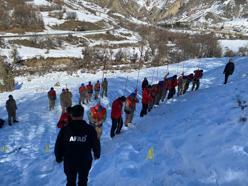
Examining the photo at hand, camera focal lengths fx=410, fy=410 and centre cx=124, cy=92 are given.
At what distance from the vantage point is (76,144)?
696 cm

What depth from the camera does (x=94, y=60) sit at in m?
66.8

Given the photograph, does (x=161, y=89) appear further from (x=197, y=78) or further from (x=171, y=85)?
(x=197, y=78)

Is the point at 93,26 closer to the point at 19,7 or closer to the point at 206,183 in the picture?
the point at 19,7

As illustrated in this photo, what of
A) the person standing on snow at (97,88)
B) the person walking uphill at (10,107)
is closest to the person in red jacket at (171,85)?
the person standing on snow at (97,88)

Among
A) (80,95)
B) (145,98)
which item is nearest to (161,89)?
(145,98)

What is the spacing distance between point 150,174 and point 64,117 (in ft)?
12.7

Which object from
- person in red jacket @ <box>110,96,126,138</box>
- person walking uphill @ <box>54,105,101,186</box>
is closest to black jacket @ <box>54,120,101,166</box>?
person walking uphill @ <box>54,105,101,186</box>

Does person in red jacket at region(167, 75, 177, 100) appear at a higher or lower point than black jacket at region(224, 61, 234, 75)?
lower

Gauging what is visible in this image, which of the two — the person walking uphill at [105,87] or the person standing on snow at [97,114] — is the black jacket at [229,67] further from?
the person standing on snow at [97,114]

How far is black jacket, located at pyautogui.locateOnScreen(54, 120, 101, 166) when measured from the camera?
6938 mm

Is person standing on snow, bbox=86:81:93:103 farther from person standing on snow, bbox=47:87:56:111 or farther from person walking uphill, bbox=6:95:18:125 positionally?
person walking uphill, bbox=6:95:18:125

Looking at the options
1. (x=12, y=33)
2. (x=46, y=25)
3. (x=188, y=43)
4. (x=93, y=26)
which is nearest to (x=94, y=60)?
(x=188, y=43)

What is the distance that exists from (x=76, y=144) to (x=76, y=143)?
2 cm

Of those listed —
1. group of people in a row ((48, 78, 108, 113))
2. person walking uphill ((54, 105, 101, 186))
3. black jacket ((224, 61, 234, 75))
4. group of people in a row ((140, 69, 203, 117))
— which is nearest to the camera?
person walking uphill ((54, 105, 101, 186))
